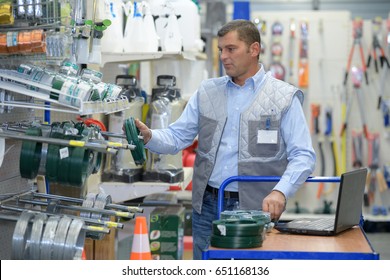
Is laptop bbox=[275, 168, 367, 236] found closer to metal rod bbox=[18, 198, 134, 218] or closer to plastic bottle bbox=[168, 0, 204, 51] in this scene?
metal rod bbox=[18, 198, 134, 218]

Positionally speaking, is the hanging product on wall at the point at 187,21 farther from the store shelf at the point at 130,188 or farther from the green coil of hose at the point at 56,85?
the green coil of hose at the point at 56,85

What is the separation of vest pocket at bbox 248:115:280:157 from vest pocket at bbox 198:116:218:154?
209mm

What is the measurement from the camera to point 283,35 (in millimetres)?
9664

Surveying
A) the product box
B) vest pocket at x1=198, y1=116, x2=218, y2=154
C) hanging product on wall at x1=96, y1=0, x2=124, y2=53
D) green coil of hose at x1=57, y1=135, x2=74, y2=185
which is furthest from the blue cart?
the product box

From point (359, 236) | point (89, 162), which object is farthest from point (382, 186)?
point (89, 162)

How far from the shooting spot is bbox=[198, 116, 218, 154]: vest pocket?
421cm

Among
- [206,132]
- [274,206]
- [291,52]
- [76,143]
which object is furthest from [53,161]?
[291,52]

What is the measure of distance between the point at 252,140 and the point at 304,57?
559cm

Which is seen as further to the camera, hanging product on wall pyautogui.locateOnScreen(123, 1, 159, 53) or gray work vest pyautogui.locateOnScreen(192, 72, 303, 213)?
hanging product on wall pyautogui.locateOnScreen(123, 1, 159, 53)

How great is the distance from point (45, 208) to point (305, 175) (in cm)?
131

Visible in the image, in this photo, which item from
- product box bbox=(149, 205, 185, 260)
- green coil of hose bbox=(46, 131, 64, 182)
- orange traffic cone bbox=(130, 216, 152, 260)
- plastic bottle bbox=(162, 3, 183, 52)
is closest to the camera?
green coil of hose bbox=(46, 131, 64, 182)

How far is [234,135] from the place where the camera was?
4191 mm

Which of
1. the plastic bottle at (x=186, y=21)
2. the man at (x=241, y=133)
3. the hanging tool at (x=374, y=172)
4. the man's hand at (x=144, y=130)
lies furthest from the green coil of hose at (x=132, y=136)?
the hanging tool at (x=374, y=172)

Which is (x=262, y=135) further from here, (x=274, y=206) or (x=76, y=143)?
(x=76, y=143)
